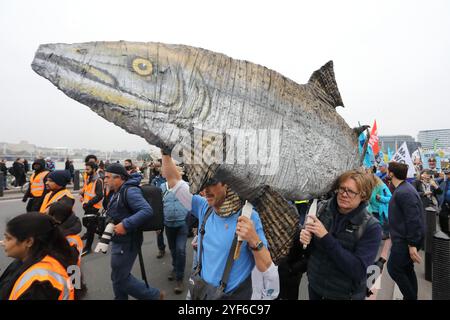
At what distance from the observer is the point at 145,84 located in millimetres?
1022

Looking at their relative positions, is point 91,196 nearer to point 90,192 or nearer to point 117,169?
point 90,192

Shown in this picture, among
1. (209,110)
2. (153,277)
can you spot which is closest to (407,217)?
(209,110)

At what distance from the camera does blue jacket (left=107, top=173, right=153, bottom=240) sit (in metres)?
3.14

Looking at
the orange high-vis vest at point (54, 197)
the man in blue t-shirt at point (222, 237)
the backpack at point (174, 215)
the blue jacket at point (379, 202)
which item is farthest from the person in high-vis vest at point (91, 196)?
the blue jacket at point (379, 202)

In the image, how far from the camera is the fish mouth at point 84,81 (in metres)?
0.96

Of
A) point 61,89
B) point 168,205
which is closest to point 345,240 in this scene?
point 61,89

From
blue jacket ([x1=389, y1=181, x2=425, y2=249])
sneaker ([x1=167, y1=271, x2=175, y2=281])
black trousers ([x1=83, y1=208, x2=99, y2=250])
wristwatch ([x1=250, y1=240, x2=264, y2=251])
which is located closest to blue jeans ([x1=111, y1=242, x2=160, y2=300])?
sneaker ([x1=167, y1=271, x2=175, y2=281])

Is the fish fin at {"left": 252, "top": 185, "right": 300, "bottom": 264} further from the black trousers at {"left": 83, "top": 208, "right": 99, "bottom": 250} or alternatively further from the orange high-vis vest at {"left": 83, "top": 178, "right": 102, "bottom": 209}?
the orange high-vis vest at {"left": 83, "top": 178, "right": 102, "bottom": 209}

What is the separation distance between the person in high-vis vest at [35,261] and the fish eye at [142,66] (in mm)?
1442

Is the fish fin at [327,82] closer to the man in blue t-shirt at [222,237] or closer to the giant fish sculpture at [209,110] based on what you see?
the giant fish sculpture at [209,110]

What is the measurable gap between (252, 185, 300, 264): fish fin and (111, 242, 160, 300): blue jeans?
2482 millimetres

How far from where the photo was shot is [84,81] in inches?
37.8

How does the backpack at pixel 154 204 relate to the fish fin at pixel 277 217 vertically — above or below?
below
